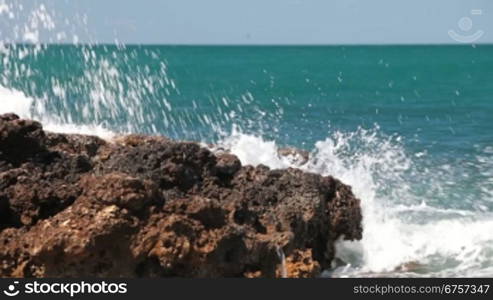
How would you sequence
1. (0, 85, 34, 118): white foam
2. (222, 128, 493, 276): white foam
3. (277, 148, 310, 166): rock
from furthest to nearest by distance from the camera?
(0, 85, 34, 118): white foam < (277, 148, 310, 166): rock < (222, 128, 493, 276): white foam

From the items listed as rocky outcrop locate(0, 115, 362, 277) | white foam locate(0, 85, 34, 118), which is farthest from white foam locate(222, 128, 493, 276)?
white foam locate(0, 85, 34, 118)

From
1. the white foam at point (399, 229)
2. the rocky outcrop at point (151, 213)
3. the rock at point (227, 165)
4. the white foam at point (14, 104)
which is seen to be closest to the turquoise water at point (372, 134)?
the white foam at point (399, 229)

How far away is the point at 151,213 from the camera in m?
6.80

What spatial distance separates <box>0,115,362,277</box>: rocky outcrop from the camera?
638cm

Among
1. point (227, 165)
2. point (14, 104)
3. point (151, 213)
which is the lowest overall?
point (151, 213)

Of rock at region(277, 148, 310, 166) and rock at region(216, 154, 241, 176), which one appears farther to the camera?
rock at region(277, 148, 310, 166)

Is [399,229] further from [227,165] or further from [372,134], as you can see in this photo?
[372,134]

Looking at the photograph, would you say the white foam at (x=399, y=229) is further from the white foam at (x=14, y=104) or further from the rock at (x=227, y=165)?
the white foam at (x=14, y=104)

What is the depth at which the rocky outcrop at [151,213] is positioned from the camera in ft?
20.9

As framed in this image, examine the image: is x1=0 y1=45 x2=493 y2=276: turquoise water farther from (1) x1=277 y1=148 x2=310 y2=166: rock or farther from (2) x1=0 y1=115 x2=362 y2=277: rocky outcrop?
(2) x1=0 y1=115 x2=362 y2=277: rocky outcrop

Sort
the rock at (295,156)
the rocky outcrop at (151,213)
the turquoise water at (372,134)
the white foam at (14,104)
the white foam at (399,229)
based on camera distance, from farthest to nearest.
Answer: the white foam at (14,104) → the rock at (295,156) → the turquoise water at (372,134) → the white foam at (399,229) → the rocky outcrop at (151,213)

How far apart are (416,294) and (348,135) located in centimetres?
1792

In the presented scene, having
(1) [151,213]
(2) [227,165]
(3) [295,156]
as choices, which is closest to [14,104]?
(3) [295,156]

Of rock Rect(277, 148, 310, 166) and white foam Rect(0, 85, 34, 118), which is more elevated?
white foam Rect(0, 85, 34, 118)
